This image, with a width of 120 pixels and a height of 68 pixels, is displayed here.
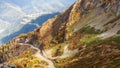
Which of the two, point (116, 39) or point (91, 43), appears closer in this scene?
point (116, 39)

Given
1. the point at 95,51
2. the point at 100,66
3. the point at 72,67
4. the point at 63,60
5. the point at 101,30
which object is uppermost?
the point at 101,30

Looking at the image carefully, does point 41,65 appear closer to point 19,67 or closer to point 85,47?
point 19,67

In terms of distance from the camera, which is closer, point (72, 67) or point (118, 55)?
point (118, 55)

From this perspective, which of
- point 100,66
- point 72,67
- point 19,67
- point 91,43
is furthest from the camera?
point 91,43

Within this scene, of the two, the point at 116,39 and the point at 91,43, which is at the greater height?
the point at 91,43

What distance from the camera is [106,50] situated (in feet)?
480

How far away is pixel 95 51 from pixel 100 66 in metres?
41.9

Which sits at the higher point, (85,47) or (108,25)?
(108,25)

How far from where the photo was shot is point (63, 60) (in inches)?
7313

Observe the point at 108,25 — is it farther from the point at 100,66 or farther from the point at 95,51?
the point at 100,66

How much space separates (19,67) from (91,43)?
39.8 metres

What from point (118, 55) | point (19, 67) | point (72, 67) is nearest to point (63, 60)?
point (19, 67)

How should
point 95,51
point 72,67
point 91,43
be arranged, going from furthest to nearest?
point 91,43 → point 95,51 → point 72,67

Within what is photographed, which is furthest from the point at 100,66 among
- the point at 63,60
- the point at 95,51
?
the point at 63,60
